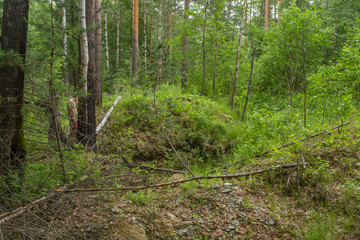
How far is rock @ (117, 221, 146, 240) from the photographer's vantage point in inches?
125

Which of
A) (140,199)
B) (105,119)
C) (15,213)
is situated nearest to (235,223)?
(140,199)

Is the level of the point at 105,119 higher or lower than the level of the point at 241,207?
higher

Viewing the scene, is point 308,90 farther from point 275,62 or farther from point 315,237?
point 315,237

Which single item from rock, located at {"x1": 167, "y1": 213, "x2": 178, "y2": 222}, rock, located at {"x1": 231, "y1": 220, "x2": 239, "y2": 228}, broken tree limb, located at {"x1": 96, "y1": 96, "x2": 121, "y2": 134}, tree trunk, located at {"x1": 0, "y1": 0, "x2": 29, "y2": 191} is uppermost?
tree trunk, located at {"x1": 0, "y1": 0, "x2": 29, "y2": 191}

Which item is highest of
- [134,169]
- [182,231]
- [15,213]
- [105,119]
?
[105,119]

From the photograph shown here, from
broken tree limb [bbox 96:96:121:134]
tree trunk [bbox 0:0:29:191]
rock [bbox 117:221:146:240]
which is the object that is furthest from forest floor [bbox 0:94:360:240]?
broken tree limb [bbox 96:96:121:134]

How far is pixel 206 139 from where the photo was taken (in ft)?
23.1

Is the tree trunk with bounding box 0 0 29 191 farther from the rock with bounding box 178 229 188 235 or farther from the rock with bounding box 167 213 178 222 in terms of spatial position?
the rock with bounding box 178 229 188 235

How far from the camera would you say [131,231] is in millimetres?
3215

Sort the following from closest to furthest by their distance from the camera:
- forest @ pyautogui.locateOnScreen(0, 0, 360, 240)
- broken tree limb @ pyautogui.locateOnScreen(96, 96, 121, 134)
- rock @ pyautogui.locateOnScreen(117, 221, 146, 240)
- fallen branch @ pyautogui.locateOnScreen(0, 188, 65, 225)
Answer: fallen branch @ pyautogui.locateOnScreen(0, 188, 65, 225) → forest @ pyautogui.locateOnScreen(0, 0, 360, 240) → rock @ pyautogui.locateOnScreen(117, 221, 146, 240) → broken tree limb @ pyautogui.locateOnScreen(96, 96, 121, 134)

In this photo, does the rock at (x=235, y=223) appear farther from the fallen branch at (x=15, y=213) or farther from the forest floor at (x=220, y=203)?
the fallen branch at (x=15, y=213)

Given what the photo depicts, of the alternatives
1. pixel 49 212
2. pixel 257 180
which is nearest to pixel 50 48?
pixel 49 212

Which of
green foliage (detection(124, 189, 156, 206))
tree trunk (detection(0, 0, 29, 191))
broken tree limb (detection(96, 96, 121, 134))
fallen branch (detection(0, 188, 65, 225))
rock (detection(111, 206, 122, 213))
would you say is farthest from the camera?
broken tree limb (detection(96, 96, 121, 134))

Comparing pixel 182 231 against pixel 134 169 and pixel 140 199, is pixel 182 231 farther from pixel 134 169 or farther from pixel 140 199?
pixel 134 169
